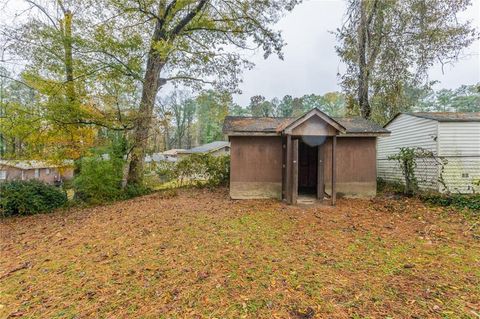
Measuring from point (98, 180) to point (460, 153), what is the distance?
13692mm

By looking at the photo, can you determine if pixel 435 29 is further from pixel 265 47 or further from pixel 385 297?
pixel 385 297

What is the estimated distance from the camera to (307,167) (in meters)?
10.5

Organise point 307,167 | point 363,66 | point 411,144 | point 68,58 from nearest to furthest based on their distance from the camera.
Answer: point 68,58 → point 411,144 → point 307,167 → point 363,66

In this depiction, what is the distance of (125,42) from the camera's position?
834 centimetres

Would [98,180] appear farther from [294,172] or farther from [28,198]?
[294,172]

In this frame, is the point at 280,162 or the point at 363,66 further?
the point at 363,66

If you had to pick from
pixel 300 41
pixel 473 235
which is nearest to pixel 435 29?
pixel 300 41

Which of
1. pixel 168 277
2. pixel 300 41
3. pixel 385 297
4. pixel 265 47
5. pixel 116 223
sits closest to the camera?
pixel 385 297

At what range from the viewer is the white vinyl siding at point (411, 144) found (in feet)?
29.4

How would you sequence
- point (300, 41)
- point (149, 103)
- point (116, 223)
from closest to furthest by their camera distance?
point (116, 223) → point (149, 103) → point (300, 41)

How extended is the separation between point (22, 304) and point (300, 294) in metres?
3.59

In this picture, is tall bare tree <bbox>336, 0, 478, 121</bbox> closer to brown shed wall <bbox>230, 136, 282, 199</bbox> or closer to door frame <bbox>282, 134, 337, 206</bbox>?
door frame <bbox>282, 134, 337, 206</bbox>

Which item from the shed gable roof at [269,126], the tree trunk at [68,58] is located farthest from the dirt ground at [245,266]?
the tree trunk at [68,58]

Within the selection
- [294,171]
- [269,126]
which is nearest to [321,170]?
[294,171]
